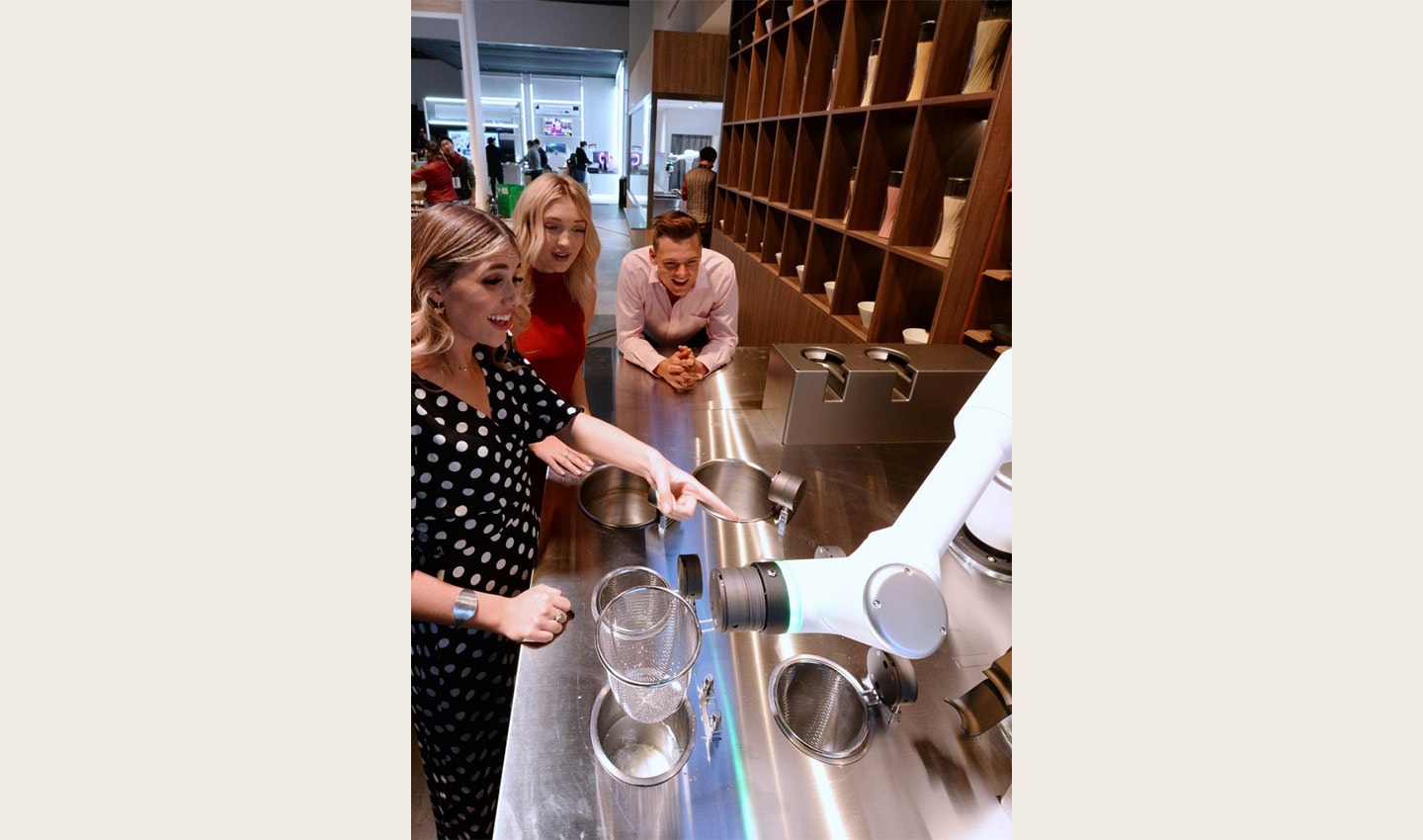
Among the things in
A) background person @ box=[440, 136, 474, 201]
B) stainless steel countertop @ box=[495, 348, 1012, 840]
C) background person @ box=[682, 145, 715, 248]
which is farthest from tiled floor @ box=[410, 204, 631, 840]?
background person @ box=[440, 136, 474, 201]

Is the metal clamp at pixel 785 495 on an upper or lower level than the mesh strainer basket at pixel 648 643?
upper

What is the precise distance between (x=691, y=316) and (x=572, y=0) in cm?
1421

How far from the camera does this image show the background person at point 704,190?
6555 millimetres

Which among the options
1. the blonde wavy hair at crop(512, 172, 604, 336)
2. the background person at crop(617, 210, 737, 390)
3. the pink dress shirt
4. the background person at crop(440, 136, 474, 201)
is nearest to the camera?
the blonde wavy hair at crop(512, 172, 604, 336)

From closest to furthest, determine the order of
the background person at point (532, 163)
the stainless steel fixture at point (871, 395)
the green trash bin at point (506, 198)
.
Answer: the stainless steel fixture at point (871, 395)
the green trash bin at point (506, 198)
the background person at point (532, 163)

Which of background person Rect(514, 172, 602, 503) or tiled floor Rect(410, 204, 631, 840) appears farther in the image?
background person Rect(514, 172, 602, 503)

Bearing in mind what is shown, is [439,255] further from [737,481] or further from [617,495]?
[737,481]

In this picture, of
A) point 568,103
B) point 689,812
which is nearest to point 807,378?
point 689,812

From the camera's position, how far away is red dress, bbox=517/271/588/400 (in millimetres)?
2102

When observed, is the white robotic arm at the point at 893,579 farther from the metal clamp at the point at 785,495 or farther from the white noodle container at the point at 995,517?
the metal clamp at the point at 785,495

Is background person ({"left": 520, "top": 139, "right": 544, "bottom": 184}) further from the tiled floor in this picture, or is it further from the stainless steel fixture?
the stainless steel fixture

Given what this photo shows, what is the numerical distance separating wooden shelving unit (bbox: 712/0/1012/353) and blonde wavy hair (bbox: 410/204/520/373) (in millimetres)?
1613

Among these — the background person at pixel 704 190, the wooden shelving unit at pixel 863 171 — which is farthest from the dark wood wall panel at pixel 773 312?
the background person at pixel 704 190

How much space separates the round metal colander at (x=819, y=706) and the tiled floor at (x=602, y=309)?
2.28 feet
